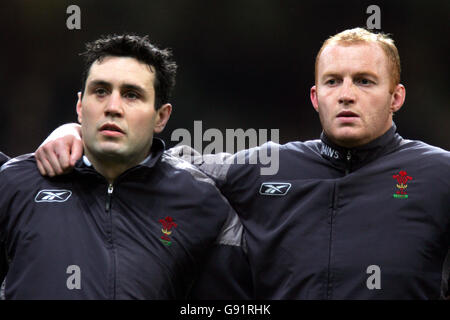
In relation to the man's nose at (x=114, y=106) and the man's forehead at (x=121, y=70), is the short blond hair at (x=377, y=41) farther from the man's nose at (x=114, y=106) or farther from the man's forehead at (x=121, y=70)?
the man's nose at (x=114, y=106)

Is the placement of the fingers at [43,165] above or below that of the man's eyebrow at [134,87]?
below

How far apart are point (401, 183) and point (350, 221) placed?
25 cm

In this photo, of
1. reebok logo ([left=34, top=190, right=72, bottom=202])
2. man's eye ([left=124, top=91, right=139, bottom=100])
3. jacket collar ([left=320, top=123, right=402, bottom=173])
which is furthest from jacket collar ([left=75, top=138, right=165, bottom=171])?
jacket collar ([left=320, top=123, right=402, bottom=173])

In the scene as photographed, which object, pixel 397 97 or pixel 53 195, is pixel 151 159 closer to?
pixel 53 195

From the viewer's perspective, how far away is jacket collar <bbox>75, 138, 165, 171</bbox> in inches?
93.1

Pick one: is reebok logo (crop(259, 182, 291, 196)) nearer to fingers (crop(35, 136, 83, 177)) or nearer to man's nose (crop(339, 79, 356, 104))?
man's nose (crop(339, 79, 356, 104))

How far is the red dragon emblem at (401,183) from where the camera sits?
87.8 inches

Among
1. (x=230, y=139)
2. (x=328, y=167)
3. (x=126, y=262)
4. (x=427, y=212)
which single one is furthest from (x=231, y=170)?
(x=230, y=139)

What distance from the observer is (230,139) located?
4543 millimetres

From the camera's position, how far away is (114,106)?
2287 mm

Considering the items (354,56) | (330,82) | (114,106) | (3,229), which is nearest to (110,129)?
(114,106)

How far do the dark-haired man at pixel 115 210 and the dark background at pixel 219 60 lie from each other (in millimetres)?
2087

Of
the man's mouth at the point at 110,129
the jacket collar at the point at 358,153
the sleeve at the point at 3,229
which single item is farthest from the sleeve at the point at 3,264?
the jacket collar at the point at 358,153
